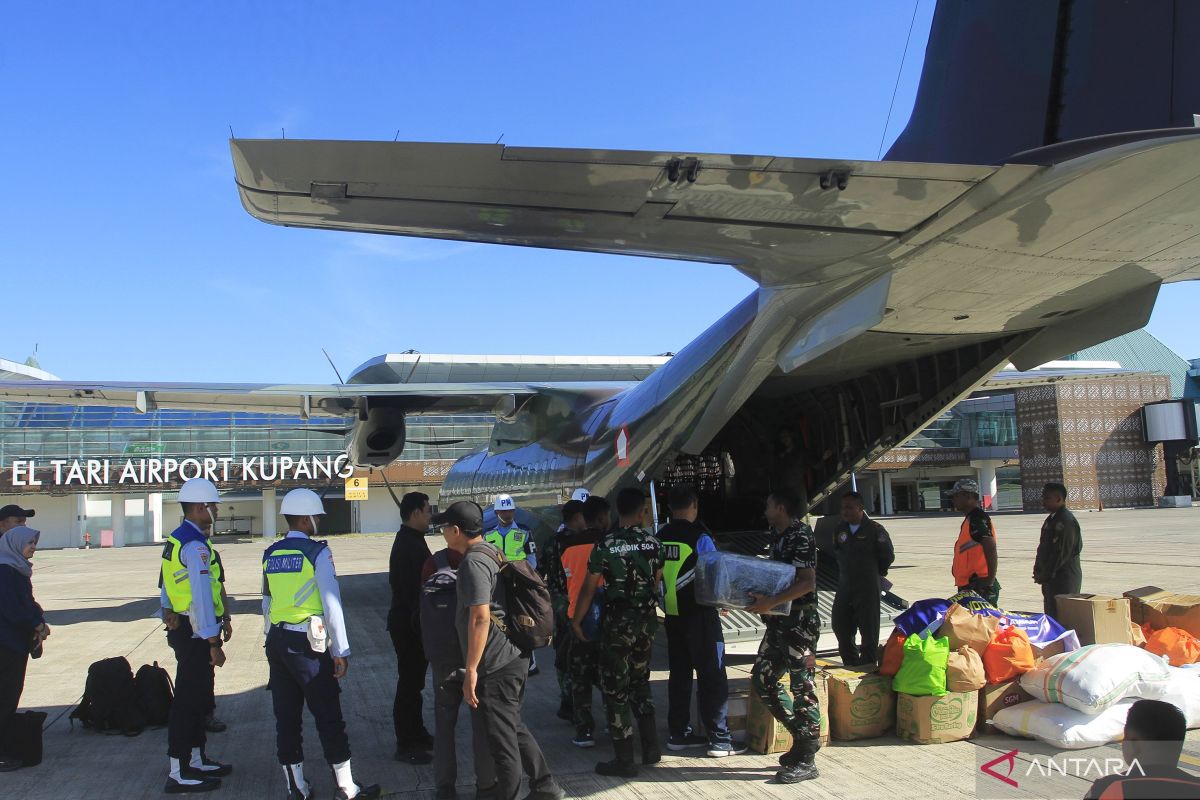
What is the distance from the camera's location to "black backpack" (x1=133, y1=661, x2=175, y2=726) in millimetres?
6559

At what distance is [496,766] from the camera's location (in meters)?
4.54

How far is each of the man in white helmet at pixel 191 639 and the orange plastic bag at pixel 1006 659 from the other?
16.7 ft

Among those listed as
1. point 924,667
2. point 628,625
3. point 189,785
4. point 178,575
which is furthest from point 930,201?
point 189,785

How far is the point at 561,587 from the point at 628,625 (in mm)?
1871

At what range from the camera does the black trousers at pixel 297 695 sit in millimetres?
4688

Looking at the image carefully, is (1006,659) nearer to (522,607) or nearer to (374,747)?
(522,607)

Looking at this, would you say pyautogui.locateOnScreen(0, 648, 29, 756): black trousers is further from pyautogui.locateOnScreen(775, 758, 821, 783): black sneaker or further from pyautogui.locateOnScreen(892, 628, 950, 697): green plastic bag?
pyautogui.locateOnScreen(892, 628, 950, 697): green plastic bag

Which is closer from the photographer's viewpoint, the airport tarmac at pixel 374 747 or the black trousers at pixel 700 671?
the airport tarmac at pixel 374 747

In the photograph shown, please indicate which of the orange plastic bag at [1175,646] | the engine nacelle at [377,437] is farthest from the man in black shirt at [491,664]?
the engine nacelle at [377,437]

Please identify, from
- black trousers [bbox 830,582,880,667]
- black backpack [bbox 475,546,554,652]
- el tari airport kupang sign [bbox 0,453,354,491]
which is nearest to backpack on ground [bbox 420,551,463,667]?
black backpack [bbox 475,546,554,652]

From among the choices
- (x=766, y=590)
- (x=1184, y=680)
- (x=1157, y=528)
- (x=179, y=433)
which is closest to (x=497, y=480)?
(x=766, y=590)

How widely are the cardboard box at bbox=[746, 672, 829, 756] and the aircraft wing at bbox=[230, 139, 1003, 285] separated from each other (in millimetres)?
2972

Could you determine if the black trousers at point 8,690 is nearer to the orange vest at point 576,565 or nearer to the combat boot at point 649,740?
the orange vest at point 576,565

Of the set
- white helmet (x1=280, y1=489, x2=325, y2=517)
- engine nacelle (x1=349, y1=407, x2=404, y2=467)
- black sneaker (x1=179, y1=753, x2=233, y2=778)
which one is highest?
engine nacelle (x1=349, y1=407, x2=404, y2=467)
